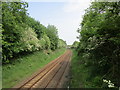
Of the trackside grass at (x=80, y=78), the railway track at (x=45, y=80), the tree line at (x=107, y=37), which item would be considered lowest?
the railway track at (x=45, y=80)

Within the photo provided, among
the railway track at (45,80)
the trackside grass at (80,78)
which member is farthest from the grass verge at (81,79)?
the railway track at (45,80)

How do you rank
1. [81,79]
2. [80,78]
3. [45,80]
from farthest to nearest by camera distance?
[45,80], [80,78], [81,79]

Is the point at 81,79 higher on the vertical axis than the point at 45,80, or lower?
higher

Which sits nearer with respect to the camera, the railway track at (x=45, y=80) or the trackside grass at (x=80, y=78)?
the trackside grass at (x=80, y=78)

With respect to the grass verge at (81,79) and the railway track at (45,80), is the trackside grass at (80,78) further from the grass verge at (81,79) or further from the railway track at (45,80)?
the railway track at (45,80)

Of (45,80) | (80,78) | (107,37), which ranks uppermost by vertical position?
(107,37)

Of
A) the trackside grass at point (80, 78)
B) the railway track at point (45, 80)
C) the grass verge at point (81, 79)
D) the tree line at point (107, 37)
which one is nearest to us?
the tree line at point (107, 37)

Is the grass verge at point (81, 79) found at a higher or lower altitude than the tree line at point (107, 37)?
lower

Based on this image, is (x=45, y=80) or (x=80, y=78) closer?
(x=80, y=78)

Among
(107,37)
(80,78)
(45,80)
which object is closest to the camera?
(107,37)

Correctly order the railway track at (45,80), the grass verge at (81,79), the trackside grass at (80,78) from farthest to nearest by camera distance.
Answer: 1. the railway track at (45,80)
2. the trackside grass at (80,78)
3. the grass verge at (81,79)

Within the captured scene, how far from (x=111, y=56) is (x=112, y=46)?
79 cm

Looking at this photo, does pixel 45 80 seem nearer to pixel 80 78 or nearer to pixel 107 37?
pixel 80 78

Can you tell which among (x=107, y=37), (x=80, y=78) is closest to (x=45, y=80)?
(x=80, y=78)
